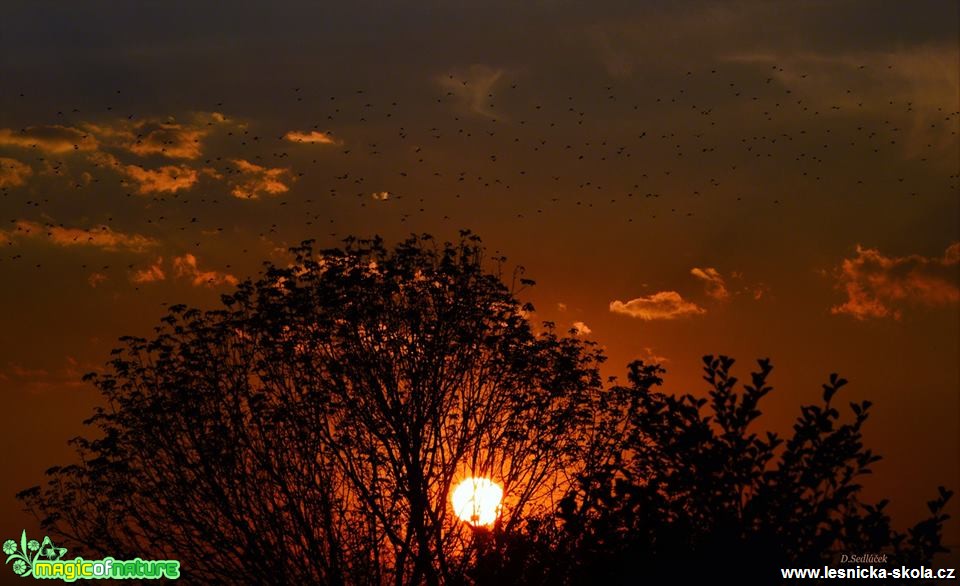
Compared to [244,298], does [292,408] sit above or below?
below

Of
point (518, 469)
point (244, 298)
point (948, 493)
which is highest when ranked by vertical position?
point (244, 298)

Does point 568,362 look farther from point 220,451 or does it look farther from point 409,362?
point 220,451

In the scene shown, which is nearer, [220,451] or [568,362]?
[220,451]

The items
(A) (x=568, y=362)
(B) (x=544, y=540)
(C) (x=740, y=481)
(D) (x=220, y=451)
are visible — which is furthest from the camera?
(A) (x=568, y=362)

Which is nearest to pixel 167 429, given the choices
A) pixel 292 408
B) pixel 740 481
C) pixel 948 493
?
pixel 292 408

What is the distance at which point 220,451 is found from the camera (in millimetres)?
23266

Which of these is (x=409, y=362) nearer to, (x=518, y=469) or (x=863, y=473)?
(x=518, y=469)

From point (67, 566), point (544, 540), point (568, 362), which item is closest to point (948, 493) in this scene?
point (544, 540)

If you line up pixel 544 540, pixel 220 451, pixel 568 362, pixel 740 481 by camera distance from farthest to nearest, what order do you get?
pixel 568 362 → pixel 220 451 → pixel 544 540 → pixel 740 481

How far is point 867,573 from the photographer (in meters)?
10.4

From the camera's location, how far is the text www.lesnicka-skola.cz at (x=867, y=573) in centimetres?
1036

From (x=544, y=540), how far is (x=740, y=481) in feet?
33.8

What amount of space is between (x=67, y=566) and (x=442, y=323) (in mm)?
11229

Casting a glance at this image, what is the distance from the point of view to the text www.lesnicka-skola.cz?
34.0ft
